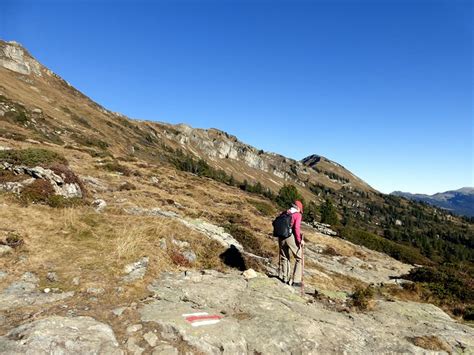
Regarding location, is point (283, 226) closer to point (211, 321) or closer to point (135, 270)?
point (211, 321)

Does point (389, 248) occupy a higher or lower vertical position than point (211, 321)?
lower

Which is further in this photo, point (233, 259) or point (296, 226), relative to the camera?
point (233, 259)

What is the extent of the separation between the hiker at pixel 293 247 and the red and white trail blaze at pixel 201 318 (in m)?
4.32

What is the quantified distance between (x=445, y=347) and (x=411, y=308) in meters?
3.21

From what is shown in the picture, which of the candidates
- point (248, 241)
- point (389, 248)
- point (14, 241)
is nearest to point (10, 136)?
point (14, 241)

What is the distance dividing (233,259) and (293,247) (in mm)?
3272

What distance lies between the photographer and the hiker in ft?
40.0

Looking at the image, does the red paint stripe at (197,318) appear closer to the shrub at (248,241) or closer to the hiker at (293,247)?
the hiker at (293,247)

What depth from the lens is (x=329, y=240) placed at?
3084 cm

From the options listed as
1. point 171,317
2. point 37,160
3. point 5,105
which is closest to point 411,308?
point 171,317

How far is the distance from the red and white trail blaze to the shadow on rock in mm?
5144

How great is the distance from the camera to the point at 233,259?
14.4m

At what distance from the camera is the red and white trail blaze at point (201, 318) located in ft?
26.7

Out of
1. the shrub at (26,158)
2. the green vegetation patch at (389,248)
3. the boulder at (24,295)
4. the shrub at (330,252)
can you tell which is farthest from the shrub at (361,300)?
the green vegetation patch at (389,248)
